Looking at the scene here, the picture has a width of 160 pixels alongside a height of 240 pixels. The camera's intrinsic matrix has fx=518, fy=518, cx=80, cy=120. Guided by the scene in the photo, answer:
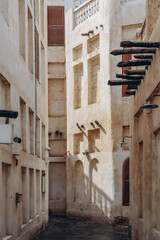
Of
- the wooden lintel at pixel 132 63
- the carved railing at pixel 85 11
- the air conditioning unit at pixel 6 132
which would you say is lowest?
the air conditioning unit at pixel 6 132

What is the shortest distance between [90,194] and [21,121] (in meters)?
11.0

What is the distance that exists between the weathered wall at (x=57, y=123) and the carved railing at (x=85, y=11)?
2.49 m

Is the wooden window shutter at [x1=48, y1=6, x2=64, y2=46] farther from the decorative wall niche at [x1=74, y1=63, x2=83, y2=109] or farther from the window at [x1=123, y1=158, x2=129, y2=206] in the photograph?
the window at [x1=123, y1=158, x2=129, y2=206]

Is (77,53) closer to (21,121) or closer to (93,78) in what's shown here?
(93,78)

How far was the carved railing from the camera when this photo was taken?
24.9 meters

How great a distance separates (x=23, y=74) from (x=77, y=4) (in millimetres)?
15522

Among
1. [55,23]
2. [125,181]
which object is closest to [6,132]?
[125,181]

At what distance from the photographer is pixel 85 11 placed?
25812 mm

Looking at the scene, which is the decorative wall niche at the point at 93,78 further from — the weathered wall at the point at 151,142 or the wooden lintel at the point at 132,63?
the wooden lintel at the point at 132,63

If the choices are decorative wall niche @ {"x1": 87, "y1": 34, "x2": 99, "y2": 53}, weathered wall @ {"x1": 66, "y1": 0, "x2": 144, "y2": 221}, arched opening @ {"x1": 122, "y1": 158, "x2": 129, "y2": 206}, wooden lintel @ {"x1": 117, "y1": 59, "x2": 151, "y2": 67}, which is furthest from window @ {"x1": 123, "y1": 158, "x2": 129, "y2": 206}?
wooden lintel @ {"x1": 117, "y1": 59, "x2": 151, "y2": 67}

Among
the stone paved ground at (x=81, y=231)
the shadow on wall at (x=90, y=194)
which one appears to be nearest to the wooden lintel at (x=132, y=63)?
the stone paved ground at (x=81, y=231)

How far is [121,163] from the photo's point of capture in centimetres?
2245

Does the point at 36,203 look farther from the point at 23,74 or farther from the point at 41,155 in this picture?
the point at 23,74

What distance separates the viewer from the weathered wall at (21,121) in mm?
11039
